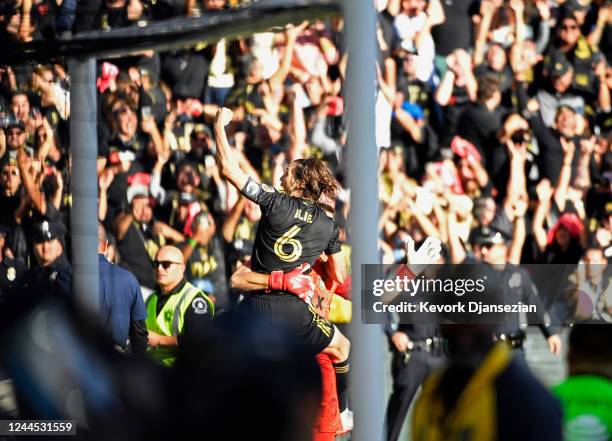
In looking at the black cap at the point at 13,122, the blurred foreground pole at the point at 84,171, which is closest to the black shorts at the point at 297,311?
the blurred foreground pole at the point at 84,171

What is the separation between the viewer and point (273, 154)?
7949mm

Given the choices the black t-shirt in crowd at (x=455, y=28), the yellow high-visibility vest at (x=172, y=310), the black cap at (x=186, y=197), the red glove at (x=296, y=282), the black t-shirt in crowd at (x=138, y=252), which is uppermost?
the black t-shirt in crowd at (x=455, y=28)

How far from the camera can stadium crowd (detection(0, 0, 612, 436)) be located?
7.62 meters

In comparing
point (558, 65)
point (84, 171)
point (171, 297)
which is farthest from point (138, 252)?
point (558, 65)

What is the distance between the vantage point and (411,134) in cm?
846

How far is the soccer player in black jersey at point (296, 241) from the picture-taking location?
655 centimetres

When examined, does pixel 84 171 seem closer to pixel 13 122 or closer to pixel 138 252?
pixel 13 122

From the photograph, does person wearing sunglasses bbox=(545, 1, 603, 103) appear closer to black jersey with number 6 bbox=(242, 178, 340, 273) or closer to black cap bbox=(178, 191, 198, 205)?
black jersey with number 6 bbox=(242, 178, 340, 273)

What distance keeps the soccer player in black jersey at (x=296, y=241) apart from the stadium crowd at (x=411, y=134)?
2.00 ft

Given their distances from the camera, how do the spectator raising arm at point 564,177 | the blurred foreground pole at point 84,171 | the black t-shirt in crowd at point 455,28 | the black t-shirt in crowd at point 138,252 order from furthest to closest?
the black t-shirt in crowd at point 455,28 < the spectator raising arm at point 564,177 < the black t-shirt in crowd at point 138,252 < the blurred foreground pole at point 84,171

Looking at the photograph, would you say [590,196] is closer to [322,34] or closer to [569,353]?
[322,34]

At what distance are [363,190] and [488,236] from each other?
358 cm

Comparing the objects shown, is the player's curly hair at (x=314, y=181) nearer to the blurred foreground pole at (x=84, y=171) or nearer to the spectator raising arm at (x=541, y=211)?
the blurred foreground pole at (x=84, y=171)

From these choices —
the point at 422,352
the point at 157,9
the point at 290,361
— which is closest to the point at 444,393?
the point at 290,361
